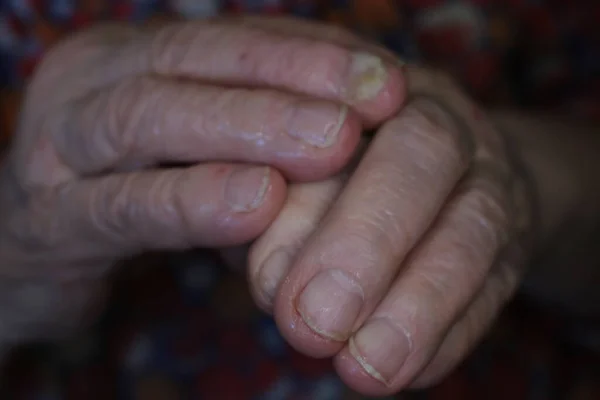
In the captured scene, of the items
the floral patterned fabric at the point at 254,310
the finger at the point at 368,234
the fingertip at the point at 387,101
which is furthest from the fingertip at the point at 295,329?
the floral patterned fabric at the point at 254,310

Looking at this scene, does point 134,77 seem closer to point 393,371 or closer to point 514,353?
point 393,371

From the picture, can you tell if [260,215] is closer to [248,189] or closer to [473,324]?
[248,189]

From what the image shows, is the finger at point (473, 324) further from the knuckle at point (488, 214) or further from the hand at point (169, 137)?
the hand at point (169, 137)

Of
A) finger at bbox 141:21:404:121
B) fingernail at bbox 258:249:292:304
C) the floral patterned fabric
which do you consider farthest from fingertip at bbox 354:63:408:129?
the floral patterned fabric

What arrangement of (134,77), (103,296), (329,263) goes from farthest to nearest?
(103,296) → (134,77) → (329,263)

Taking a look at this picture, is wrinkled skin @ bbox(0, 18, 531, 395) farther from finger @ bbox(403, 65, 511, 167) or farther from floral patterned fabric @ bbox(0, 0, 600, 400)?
floral patterned fabric @ bbox(0, 0, 600, 400)

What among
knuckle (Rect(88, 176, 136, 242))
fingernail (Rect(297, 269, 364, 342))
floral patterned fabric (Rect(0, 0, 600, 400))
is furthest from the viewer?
floral patterned fabric (Rect(0, 0, 600, 400))

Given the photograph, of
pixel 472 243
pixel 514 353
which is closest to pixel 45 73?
pixel 472 243
